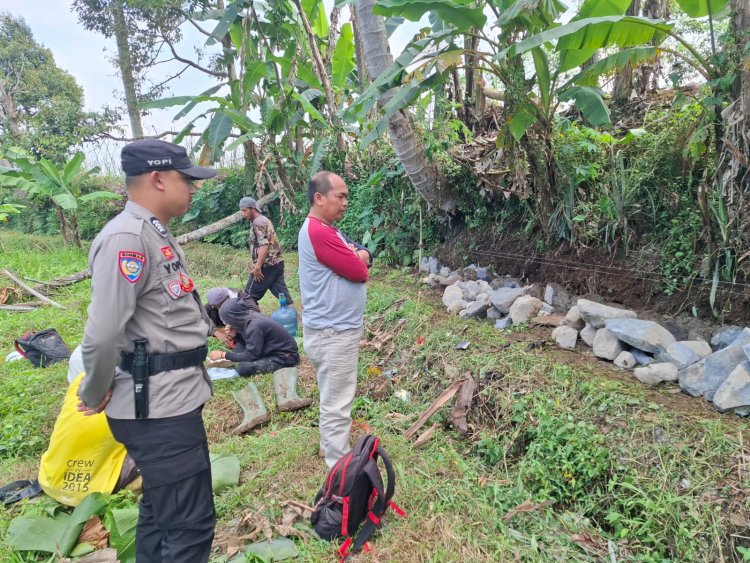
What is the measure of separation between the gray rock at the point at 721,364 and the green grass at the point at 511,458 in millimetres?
154

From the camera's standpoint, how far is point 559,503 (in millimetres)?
2750

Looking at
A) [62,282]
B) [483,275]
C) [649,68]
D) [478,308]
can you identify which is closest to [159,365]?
[478,308]

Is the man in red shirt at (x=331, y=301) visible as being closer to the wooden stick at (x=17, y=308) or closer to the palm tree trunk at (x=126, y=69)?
the wooden stick at (x=17, y=308)

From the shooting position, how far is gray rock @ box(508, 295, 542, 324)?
4.46 m

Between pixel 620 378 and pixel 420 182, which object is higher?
pixel 420 182

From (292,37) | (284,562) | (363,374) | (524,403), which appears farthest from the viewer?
(292,37)

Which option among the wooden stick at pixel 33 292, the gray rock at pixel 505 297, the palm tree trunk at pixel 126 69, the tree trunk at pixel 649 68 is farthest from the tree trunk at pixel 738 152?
the palm tree trunk at pixel 126 69

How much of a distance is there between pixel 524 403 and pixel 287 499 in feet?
5.74

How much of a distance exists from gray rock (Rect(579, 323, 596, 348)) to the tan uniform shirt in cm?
316

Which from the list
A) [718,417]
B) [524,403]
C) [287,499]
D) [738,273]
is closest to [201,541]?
[287,499]

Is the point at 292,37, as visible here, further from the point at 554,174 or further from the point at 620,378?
the point at 620,378

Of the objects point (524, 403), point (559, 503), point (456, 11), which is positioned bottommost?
point (559, 503)

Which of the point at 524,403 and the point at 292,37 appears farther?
the point at 292,37

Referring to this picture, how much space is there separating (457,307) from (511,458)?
7.46 feet
